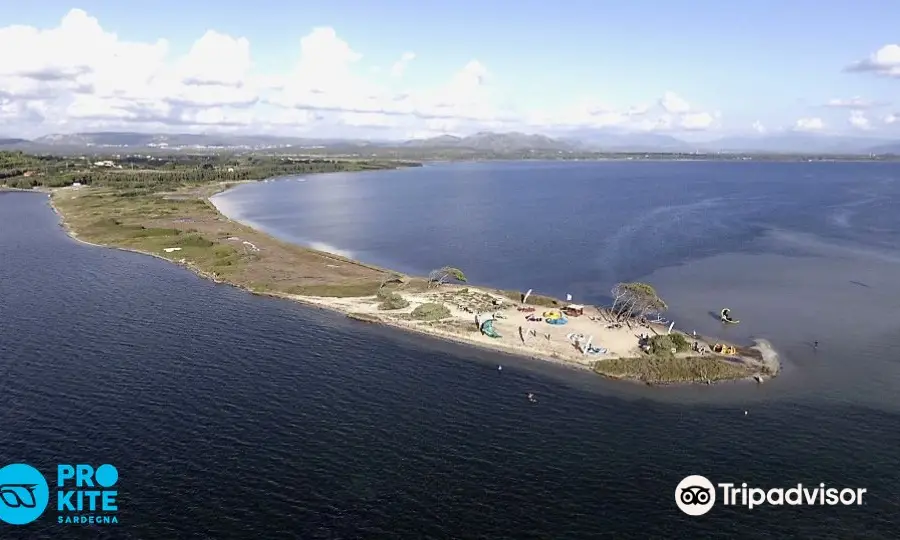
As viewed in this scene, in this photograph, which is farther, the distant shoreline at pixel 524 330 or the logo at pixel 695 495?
the distant shoreline at pixel 524 330

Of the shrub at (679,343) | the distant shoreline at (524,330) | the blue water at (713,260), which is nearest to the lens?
the distant shoreline at (524,330)

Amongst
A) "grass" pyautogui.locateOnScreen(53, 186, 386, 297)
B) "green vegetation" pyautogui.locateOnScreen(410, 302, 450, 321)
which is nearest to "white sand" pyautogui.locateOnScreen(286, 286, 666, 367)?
"green vegetation" pyautogui.locateOnScreen(410, 302, 450, 321)

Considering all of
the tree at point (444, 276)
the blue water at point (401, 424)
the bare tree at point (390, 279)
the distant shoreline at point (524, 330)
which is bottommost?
the blue water at point (401, 424)

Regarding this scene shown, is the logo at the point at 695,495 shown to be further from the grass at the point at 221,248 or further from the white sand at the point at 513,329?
the grass at the point at 221,248

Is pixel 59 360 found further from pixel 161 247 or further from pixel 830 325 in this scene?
pixel 830 325

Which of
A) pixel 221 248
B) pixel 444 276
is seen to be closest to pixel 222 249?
pixel 221 248

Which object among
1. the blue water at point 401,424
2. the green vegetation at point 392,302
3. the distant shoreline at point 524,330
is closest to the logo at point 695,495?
the blue water at point 401,424

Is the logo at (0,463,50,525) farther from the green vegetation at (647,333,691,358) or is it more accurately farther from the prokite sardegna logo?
the green vegetation at (647,333,691,358)
